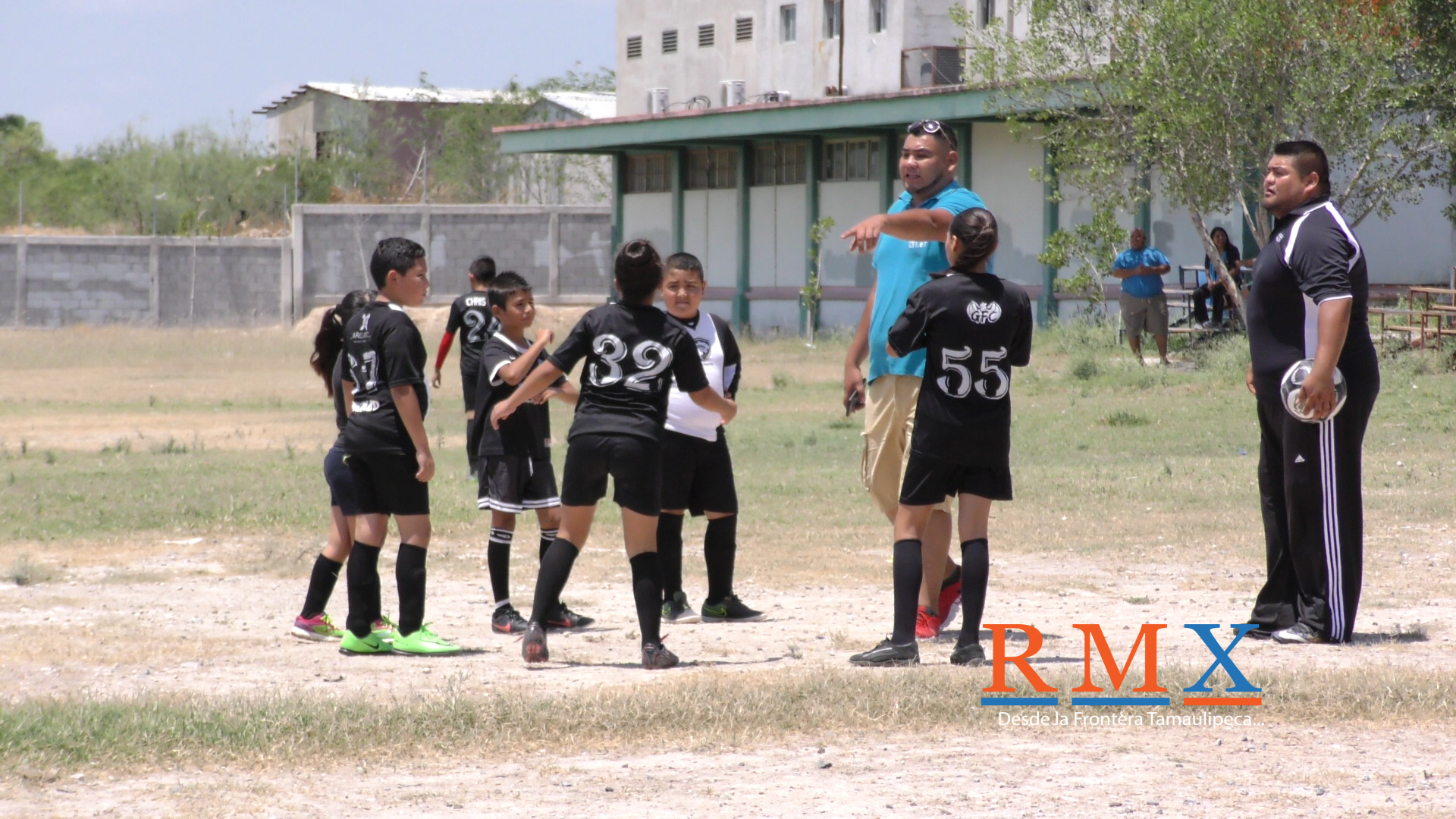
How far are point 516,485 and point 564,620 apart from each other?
2.27ft

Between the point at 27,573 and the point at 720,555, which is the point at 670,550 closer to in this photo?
the point at 720,555

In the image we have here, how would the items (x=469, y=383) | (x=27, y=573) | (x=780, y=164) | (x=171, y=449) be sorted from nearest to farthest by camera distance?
(x=27, y=573)
(x=469, y=383)
(x=171, y=449)
(x=780, y=164)

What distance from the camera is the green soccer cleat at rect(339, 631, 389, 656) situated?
23.2 ft

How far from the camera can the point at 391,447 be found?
688 cm

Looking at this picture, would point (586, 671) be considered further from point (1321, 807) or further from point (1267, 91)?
point (1267, 91)

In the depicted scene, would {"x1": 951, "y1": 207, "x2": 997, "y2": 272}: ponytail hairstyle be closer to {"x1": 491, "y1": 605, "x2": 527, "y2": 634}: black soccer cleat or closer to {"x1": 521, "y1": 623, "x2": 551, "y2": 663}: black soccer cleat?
{"x1": 521, "y1": 623, "x2": 551, "y2": 663}: black soccer cleat

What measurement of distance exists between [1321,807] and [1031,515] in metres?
6.77

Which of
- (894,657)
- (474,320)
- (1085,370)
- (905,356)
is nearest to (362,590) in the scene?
(894,657)

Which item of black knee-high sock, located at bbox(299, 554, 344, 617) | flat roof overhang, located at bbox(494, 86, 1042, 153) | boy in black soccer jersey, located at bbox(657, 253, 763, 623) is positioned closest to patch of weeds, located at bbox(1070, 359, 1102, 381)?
flat roof overhang, located at bbox(494, 86, 1042, 153)

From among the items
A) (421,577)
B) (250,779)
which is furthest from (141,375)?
(250,779)

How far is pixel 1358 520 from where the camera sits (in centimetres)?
669

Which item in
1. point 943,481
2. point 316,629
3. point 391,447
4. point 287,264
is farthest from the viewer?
point 287,264

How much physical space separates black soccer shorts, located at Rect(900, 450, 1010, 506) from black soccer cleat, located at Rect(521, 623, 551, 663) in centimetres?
159

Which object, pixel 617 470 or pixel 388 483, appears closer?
pixel 617 470
